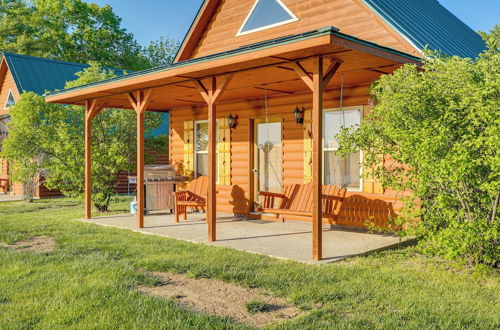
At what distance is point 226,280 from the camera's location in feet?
17.5

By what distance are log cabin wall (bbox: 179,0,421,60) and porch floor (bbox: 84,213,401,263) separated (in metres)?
3.29

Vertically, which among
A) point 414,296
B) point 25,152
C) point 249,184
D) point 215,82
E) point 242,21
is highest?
point 242,21

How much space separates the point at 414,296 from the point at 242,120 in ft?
22.8

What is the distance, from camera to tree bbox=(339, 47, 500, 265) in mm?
5070

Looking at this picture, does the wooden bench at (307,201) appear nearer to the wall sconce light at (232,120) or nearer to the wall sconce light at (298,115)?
Result: the wall sconce light at (298,115)

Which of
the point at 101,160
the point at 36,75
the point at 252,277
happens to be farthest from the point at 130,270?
the point at 36,75

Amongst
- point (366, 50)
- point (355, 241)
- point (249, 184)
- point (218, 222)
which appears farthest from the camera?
point (249, 184)

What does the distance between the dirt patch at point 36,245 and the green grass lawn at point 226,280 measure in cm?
21

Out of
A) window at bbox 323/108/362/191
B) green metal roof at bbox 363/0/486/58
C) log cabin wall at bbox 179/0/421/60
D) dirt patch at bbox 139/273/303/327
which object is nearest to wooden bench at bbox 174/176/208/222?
window at bbox 323/108/362/191

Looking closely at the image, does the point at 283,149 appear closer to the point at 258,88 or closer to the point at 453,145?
the point at 258,88

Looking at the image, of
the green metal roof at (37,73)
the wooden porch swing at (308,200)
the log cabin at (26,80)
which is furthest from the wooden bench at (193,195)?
the green metal roof at (37,73)

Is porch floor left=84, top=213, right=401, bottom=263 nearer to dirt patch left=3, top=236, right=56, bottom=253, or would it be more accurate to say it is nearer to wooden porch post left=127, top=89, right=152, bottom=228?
wooden porch post left=127, top=89, right=152, bottom=228

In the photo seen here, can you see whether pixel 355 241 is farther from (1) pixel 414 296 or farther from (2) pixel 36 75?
(2) pixel 36 75

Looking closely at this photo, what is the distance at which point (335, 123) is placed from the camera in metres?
9.25
